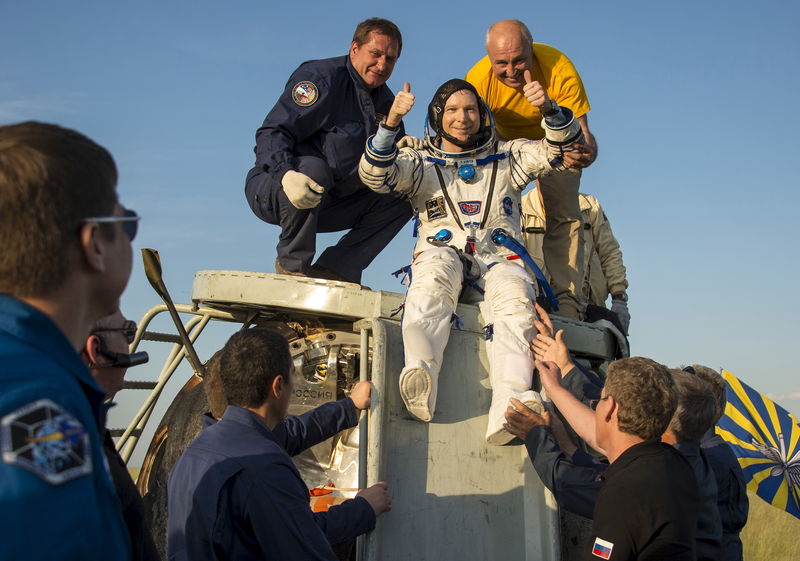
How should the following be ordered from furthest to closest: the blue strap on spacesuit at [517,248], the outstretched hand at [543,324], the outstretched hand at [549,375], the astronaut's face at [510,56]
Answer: the astronaut's face at [510,56] → the blue strap on spacesuit at [517,248] → the outstretched hand at [543,324] → the outstretched hand at [549,375]

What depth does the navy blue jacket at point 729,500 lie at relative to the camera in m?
4.11

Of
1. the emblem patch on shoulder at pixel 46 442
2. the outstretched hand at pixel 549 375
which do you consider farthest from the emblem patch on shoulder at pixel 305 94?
the emblem patch on shoulder at pixel 46 442

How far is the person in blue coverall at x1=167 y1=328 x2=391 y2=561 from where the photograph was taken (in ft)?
9.02

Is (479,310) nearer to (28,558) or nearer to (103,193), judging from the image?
(103,193)

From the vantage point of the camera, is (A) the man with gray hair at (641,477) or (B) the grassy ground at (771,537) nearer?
(A) the man with gray hair at (641,477)

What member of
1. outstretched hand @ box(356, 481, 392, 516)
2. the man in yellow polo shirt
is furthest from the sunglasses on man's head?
the man in yellow polo shirt

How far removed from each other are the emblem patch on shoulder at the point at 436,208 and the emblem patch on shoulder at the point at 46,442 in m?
3.86

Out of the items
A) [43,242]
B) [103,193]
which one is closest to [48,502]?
[43,242]

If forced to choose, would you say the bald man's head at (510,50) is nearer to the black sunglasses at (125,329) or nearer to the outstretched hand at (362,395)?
the outstretched hand at (362,395)

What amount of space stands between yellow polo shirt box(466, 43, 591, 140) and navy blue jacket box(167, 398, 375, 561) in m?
3.75

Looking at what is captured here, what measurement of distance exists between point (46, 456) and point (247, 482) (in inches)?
61.9

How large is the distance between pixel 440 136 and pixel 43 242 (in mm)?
3995

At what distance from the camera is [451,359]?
14.6ft

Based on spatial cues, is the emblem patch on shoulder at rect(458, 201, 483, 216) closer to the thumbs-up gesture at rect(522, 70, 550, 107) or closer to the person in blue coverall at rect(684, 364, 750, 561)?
the thumbs-up gesture at rect(522, 70, 550, 107)
